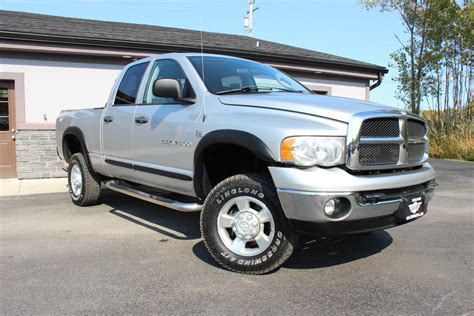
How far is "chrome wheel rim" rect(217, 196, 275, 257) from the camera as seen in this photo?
3.66m

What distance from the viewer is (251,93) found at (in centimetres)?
427

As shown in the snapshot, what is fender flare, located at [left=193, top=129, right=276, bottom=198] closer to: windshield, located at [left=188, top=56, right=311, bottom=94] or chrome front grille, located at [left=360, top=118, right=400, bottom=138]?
windshield, located at [left=188, top=56, right=311, bottom=94]

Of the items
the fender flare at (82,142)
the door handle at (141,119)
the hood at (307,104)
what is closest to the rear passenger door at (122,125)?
the door handle at (141,119)

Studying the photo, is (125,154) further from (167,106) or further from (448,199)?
(448,199)

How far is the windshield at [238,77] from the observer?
4.51 metres

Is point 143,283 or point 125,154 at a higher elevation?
Answer: point 125,154

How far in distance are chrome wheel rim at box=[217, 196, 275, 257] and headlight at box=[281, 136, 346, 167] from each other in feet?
1.77

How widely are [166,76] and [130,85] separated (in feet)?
2.65

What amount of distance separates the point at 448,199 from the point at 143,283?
230 inches

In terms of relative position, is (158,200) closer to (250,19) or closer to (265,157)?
(265,157)

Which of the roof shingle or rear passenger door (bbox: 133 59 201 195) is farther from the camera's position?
the roof shingle

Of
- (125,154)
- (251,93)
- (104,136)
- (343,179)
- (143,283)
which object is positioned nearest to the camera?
(343,179)

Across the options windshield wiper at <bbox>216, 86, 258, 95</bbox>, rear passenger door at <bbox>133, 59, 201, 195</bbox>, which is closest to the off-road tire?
rear passenger door at <bbox>133, 59, 201, 195</bbox>

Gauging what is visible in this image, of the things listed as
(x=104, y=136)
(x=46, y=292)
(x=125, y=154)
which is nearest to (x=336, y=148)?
(x=46, y=292)
